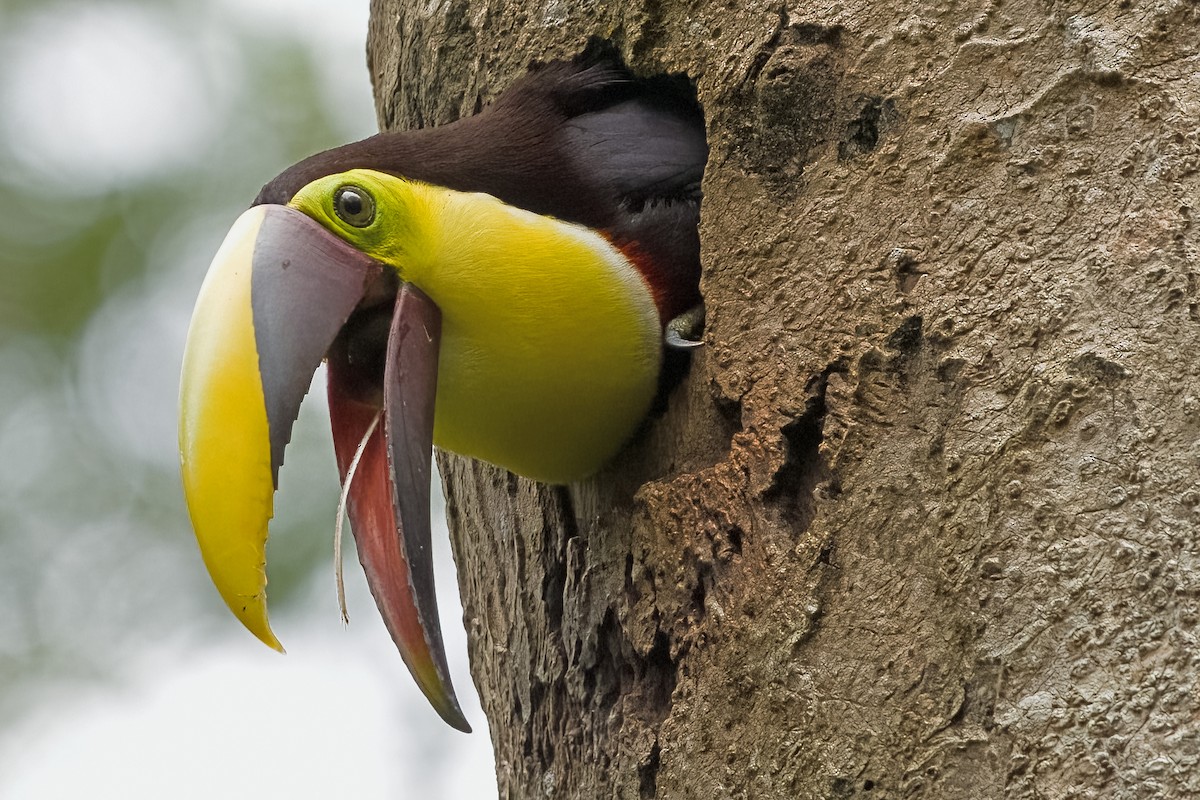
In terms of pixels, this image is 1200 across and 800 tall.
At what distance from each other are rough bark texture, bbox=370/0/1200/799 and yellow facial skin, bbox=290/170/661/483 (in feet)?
0.46

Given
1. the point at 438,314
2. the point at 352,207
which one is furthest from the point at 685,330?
the point at 352,207

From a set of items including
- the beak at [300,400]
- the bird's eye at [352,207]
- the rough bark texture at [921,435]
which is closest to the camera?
the rough bark texture at [921,435]

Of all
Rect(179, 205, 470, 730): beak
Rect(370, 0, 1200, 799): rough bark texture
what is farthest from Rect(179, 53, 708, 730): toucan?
Rect(370, 0, 1200, 799): rough bark texture

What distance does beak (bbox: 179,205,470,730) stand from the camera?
189cm

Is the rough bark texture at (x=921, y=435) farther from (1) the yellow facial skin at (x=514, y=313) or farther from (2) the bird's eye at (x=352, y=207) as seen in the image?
(2) the bird's eye at (x=352, y=207)

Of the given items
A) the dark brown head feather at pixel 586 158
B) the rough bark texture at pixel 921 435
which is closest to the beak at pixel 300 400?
the dark brown head feather at pixel 586 158

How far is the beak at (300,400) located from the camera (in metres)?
1.89

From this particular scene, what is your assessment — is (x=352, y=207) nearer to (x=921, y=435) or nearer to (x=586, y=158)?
(x=586, y=158)

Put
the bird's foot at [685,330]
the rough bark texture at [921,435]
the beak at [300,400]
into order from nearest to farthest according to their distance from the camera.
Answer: the rough bark texture at [921,435] → the beak at [300,400] → the bird's foot at [685,330]

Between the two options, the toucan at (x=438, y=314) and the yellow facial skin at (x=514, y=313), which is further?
the yellow facial skin at (x=514, y=313)

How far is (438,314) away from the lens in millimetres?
2236

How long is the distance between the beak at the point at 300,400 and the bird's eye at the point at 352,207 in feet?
0.13

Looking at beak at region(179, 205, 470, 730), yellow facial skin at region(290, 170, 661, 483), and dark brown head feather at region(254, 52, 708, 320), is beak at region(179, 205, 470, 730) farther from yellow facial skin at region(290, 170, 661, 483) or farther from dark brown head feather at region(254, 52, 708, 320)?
dark brown head feather at region(254, 52, 708, 320)

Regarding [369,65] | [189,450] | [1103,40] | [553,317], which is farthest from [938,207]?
[369,65]
